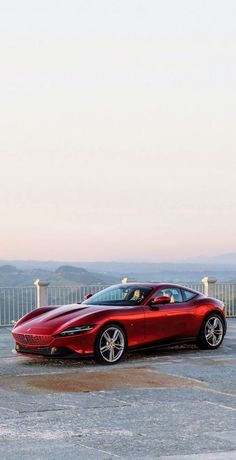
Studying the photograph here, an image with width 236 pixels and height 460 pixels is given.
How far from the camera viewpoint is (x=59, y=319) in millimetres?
14398

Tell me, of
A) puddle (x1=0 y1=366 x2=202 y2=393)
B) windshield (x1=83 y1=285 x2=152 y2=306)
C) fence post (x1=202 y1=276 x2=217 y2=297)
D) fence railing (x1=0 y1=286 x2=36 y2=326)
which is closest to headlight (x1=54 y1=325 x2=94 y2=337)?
puddle (x1=0 y1=366 x2=202 y2=393)

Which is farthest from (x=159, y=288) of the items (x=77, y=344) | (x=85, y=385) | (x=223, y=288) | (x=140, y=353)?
(x=223, y=288)

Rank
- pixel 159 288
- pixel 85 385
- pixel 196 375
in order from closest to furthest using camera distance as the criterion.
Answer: pixel 85 385 < pixel 196 375 < pixel 159 288

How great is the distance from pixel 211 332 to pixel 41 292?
369 inches

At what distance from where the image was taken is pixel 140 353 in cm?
1580

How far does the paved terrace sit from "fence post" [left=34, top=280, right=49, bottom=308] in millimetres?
9584

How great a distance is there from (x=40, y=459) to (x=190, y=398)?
3.64 metres

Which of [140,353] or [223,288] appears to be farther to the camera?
[223,288]

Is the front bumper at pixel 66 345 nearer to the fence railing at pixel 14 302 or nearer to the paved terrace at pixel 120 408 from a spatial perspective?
the paved terrace at pixel 120 408

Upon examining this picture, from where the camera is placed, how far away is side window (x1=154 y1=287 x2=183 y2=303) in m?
15.7

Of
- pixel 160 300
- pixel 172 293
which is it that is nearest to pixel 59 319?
pixel 160 300

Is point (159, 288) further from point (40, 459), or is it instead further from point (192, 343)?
point (40, 459)

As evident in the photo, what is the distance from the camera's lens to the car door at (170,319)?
1522cm

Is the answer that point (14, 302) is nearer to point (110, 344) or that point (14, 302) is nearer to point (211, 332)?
point (211, 332)
